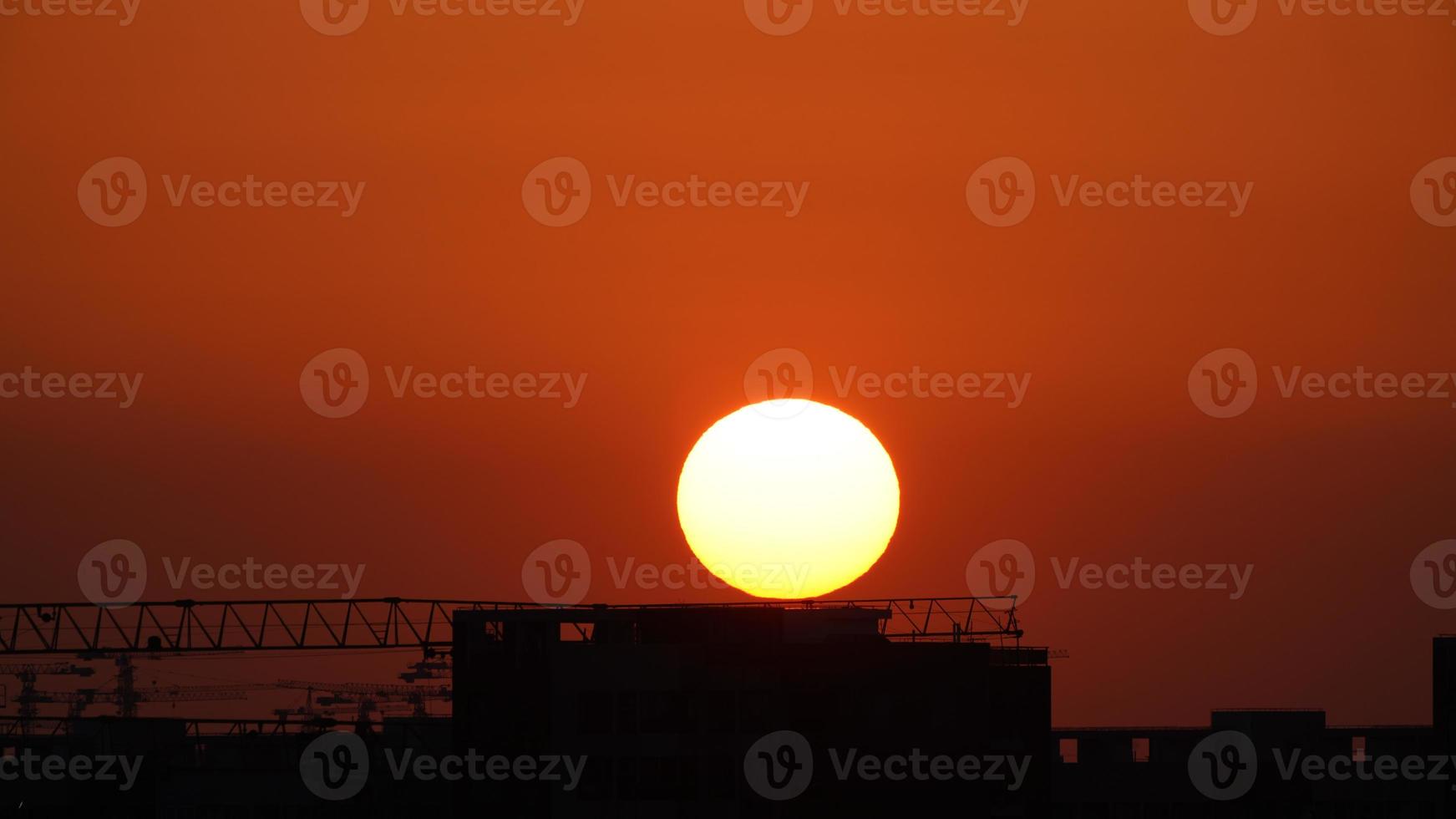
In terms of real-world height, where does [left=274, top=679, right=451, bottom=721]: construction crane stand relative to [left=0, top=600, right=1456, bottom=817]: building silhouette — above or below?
above

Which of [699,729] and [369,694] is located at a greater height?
[369,694]

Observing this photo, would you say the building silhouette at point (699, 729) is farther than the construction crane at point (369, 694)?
No

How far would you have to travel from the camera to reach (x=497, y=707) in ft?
194

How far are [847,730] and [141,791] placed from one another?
32.4 m

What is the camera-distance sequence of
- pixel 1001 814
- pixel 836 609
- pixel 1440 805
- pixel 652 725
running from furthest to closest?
1. pixel 1440 805
2. pixel 836 609
3. pixel 1001 814
4. pixel 652 725

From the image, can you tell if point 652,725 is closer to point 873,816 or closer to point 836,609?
point 873,816

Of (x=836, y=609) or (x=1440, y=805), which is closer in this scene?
(x=836, y=609)

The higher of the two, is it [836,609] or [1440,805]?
[836,609]

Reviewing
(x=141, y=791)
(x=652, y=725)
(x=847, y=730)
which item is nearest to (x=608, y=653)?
(x=652, y=725)

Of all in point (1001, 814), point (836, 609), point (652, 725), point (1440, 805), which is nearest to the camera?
point (652, 725)

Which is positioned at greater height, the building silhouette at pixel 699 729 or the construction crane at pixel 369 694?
the construction crane at pixel 369 694

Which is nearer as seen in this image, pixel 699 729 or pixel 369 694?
pixel 699 729

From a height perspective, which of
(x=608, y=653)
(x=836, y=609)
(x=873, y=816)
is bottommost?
(x=873, y=816)

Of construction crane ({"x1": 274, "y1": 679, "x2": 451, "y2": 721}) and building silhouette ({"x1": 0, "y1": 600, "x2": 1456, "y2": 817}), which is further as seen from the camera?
construction crane ({"x1": 274, "y1": 679, "x2": 451, "y2": 721})
